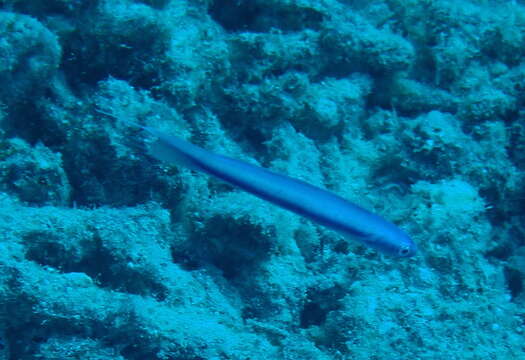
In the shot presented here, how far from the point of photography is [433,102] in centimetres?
471

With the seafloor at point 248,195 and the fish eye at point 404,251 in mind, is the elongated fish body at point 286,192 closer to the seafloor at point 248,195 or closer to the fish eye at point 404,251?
the fish eye at point 404,251

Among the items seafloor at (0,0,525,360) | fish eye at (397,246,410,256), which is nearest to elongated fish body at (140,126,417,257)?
fish eye at (397,246,410,256)

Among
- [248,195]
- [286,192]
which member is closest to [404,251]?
[286,192]

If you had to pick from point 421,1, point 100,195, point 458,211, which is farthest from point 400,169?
point 100,195

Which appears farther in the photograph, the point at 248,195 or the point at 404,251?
the point at 248,195

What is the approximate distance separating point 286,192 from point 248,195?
34.3 inches

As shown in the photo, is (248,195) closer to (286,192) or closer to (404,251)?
(286,192)

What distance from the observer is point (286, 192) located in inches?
103

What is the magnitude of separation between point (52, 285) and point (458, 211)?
3029 millimetres

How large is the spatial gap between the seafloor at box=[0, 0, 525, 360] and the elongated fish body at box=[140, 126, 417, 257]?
699 millimetres

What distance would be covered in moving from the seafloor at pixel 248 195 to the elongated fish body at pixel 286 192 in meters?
0.70

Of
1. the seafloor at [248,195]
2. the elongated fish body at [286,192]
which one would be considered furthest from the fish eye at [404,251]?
the seafloor at [248,195]

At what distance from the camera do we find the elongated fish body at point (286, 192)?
2.60 meters

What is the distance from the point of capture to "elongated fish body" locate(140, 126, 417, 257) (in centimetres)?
260
